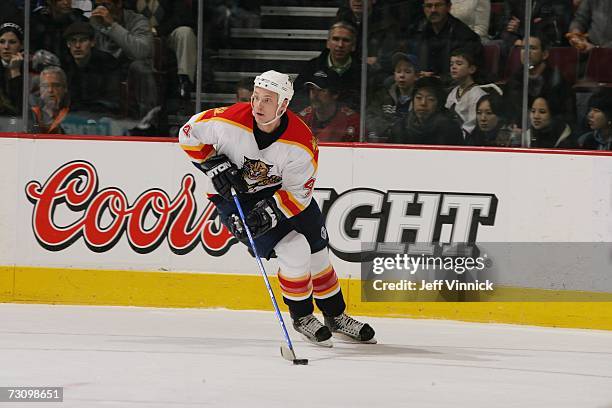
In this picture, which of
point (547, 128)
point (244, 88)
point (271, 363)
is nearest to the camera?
point (271, 363)

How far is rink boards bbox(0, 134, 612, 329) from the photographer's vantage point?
626 cm

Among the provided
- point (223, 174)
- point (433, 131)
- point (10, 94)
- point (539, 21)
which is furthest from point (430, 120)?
point (10, 94)

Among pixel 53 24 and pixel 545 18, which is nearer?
pixel 545 18

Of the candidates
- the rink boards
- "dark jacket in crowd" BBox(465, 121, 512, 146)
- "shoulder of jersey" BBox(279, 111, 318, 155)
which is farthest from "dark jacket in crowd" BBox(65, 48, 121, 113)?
"dark jacket in crowd" BBox(465, 121, 512, 146)

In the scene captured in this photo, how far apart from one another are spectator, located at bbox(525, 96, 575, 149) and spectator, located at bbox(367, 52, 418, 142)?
2.11 ft

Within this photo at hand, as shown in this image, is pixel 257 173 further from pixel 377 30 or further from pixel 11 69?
pixel 11 69

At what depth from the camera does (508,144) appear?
648cm

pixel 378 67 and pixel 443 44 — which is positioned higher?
pixel 443 44

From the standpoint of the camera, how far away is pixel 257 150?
17.5 feet

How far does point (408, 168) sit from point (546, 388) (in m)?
2.04

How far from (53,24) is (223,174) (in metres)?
2.06

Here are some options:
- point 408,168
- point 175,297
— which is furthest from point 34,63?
point 408,168

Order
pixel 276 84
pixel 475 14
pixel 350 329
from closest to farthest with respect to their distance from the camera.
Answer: pixel 276 84
pixel 350 329
pixel 475 14

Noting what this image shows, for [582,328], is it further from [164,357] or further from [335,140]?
[164,357]
